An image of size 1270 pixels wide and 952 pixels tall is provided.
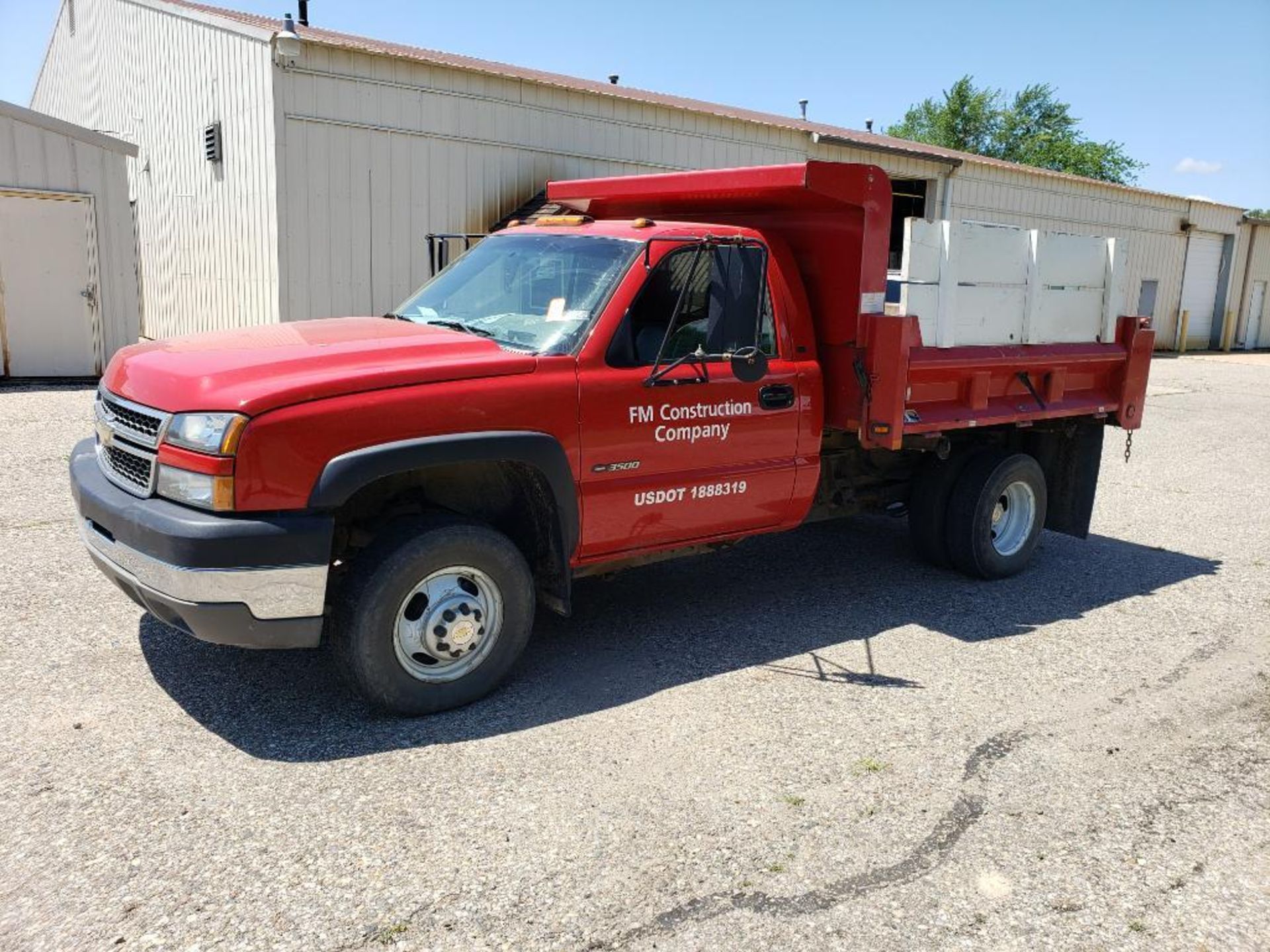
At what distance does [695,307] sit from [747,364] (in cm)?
39

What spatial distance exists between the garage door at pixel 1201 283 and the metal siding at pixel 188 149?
27158 millimetres

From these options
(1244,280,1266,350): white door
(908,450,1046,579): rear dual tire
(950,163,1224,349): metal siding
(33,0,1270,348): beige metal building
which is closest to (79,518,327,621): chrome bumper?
(908,450,1046,579): rear dual tire

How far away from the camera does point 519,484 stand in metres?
4.66

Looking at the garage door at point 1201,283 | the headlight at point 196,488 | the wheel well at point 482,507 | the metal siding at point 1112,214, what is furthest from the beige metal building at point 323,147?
the garage door at point 1201,283

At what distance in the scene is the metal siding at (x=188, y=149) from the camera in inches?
526

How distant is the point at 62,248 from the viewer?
13.8 metres

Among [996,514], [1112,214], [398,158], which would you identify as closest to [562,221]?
[996,514]

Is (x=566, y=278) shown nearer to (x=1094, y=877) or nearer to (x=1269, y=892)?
(x=1094, y=877)

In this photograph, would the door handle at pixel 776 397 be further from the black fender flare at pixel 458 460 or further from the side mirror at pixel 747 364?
the black fender flare at pixel 458 460

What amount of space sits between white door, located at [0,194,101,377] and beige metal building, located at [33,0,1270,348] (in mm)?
1804

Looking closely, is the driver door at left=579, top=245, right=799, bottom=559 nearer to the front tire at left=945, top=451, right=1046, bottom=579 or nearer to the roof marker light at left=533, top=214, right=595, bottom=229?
the roof marker light at left=533, top=214, right=595, bottom=229

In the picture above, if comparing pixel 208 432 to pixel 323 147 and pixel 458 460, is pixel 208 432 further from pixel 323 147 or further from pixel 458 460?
pixel 323 147

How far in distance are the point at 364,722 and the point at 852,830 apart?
2.04 meters

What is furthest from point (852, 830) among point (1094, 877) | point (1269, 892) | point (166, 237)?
point (166, 237)
